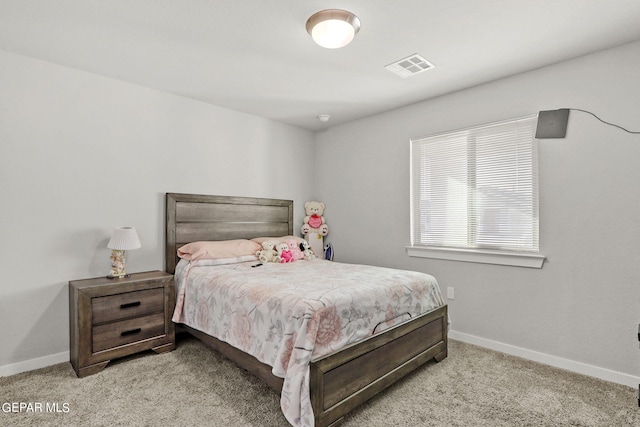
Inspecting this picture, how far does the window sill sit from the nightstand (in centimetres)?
243

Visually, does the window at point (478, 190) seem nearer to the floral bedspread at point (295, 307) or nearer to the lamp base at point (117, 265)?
the floral bedspread at point (295, 307)

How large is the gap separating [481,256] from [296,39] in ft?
7.81

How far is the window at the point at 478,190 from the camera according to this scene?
9.04ft

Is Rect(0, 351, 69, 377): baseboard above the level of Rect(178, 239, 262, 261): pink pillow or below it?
below

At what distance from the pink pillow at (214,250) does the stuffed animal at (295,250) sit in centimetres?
37

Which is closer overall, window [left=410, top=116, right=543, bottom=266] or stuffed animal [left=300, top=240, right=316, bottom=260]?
window [left=410, top=116, right=543, bottom=266]

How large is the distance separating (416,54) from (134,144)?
2.55 metres

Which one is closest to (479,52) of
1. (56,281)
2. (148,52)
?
(148,52)

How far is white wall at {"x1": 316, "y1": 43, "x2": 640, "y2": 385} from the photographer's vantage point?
7.49 feet

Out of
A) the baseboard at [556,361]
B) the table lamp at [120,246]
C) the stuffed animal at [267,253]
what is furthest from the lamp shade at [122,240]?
the baseboard at [556,361]

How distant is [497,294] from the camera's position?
288 centimetres

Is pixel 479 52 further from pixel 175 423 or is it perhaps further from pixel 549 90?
pixel 175 423

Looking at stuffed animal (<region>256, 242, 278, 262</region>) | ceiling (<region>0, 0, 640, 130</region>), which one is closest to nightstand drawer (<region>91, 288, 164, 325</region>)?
stuffed animal (<region>256, 242, 278, 262</region>)

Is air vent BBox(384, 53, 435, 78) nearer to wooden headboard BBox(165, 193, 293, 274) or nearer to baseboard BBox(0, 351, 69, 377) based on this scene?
wooden headboard BBox(165, 193, 293, 274)
